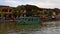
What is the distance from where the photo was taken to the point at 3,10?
5516cm

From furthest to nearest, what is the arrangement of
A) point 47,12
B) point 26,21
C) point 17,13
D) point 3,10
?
point 47,12
point 3,10
point 17,13
point 26,21

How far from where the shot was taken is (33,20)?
35.8m

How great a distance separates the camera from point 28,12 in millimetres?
56438

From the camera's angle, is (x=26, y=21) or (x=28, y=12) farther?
(x=28, y=12)

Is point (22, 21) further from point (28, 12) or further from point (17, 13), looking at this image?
point (28, 12)

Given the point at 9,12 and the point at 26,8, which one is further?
the point at 26,8

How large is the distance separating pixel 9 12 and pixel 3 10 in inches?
76.5

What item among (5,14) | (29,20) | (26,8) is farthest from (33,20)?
(26,8)

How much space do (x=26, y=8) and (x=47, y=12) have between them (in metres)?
8.45

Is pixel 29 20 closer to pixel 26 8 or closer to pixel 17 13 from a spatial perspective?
pixel 17 13

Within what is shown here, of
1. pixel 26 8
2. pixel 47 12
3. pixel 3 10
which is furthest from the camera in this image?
pixel 47 12

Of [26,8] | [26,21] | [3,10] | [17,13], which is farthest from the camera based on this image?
[26,8]

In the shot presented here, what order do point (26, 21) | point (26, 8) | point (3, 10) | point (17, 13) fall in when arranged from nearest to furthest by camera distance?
1. point (26, 21)
2. point (17, 13)
3. point (3, 10)
4. point (26, 8)

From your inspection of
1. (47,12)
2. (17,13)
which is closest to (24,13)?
(17,13)
